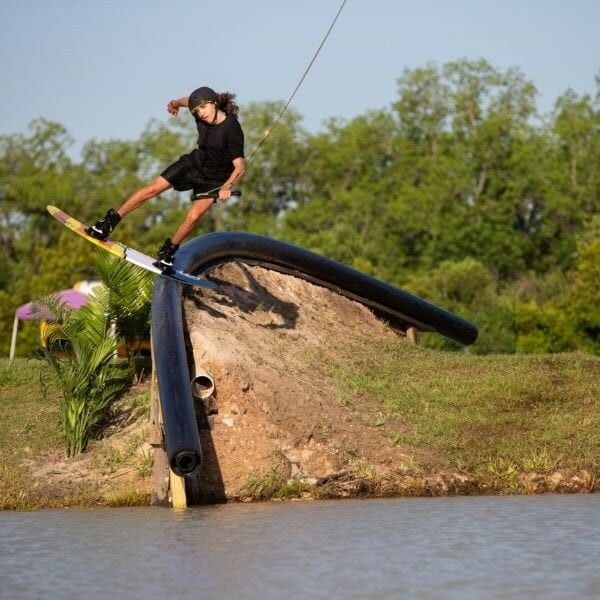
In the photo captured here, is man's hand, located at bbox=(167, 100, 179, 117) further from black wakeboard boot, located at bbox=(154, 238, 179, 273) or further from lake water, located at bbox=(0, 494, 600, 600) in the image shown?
lake water, located at bbox=(0, 494, 600, 600)

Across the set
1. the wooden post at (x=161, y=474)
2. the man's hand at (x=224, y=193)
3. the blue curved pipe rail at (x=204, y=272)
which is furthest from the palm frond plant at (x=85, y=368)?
the man's hand at (x=224, y=193)

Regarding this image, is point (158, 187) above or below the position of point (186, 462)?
above

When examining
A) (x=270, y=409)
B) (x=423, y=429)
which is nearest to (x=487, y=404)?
(x=423, y=429)

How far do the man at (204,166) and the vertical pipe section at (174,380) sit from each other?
67 cm

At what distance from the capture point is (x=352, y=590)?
905 cm

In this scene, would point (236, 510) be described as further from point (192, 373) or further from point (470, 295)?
point (470, 295)

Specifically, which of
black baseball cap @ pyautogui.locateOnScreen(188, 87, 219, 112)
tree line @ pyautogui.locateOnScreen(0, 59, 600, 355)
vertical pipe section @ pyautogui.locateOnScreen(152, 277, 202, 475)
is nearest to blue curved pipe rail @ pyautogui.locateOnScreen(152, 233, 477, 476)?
vertical pipe section @ pyautogui.locateOnScreen(152, 277, 202, 475)

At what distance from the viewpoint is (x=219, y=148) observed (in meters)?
15.3

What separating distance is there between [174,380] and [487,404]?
451 cm

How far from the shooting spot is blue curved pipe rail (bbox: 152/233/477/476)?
1316cm

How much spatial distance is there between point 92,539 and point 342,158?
242 feet

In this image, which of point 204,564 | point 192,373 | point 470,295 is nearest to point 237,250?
point 192,373

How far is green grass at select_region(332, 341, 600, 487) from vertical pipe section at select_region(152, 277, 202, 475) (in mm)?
2452

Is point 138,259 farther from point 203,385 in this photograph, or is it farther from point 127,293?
point 203,385
